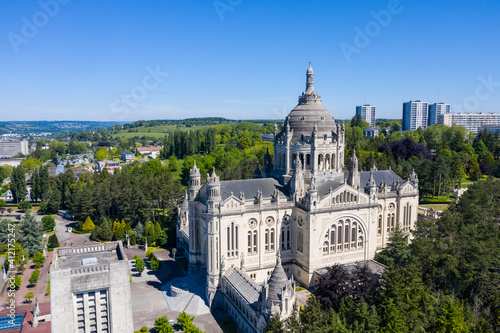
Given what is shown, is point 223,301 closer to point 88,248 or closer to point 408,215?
point 88,248

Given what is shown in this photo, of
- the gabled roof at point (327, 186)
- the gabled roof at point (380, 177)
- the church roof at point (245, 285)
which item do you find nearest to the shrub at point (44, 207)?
the church roof at point (245, 285)

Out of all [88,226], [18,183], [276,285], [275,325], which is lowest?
[88,226]

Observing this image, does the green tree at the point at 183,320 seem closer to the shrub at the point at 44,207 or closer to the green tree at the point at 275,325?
the green tree at the point at 275,325

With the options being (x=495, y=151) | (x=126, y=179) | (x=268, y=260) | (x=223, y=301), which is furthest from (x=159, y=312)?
(x=495, y=151)

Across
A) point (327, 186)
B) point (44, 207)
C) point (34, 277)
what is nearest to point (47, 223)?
point (44, 207)

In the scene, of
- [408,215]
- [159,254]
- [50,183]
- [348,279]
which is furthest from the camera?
[50,183]

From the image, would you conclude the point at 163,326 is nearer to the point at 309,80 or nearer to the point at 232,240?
the point at 232,240

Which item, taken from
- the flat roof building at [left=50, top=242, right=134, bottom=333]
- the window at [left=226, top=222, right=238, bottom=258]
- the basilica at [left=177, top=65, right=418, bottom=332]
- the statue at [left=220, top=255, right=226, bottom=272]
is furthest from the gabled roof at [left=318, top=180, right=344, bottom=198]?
the flat roof building at [left=50, top=242, right=134, bottom=333]
